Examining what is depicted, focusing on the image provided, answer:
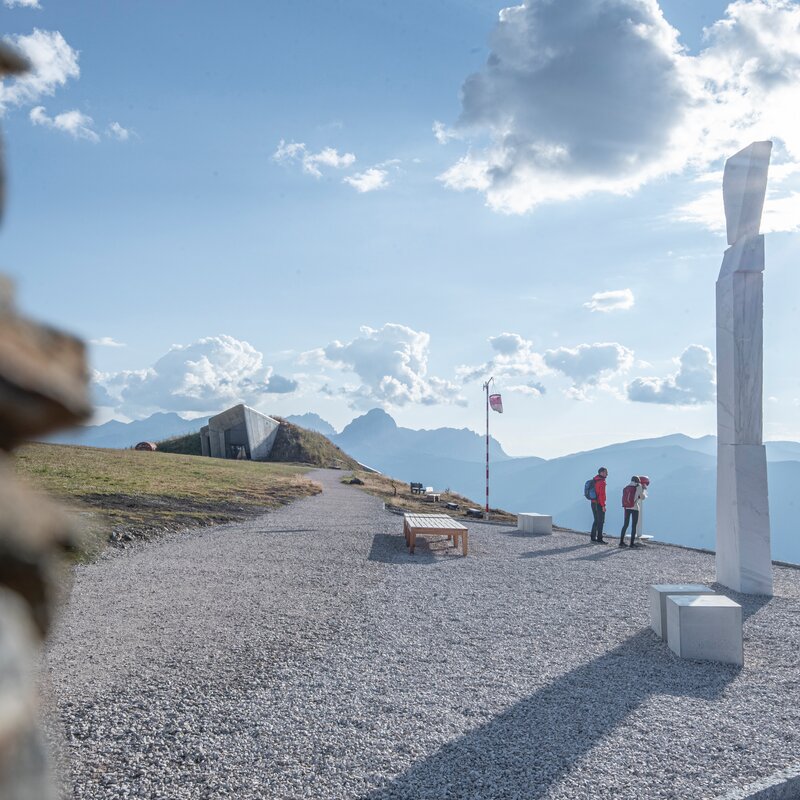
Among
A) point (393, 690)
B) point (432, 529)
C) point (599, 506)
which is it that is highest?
point (599, 506)

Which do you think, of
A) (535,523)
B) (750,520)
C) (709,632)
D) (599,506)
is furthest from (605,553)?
(709,632)

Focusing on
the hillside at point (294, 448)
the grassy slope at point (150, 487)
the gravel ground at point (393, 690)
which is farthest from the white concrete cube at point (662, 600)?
the hillside at point (294, 448)

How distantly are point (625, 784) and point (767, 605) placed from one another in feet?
23.1

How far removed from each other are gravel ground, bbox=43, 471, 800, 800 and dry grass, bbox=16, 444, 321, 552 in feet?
12.9

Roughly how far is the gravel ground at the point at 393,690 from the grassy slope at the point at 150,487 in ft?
10.5

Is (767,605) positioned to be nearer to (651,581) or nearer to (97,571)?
(651,581)

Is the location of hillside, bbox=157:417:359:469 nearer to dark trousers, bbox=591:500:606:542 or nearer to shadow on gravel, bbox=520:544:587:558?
dark trousers, bbox=591:500:606:542

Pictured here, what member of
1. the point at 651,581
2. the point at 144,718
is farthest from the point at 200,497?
the point at 144,718

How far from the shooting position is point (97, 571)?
1009cm

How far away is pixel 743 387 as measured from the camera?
1131 cm

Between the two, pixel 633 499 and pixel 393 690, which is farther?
pixel 633 499

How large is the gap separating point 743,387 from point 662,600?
4.55 m

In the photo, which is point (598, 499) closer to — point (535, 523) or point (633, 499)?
point (633, 499)

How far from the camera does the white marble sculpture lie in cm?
1115
